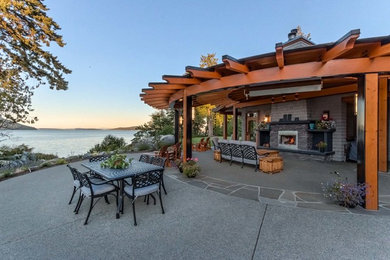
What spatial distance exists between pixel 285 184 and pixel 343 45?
125 inches

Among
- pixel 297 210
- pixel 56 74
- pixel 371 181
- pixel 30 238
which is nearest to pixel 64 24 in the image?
pixel 56 74

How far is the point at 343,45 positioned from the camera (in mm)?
2516

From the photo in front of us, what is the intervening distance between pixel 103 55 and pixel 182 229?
36.1 ft

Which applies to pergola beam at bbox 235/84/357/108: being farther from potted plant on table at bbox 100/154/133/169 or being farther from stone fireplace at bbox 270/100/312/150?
potted plant on table at bbox 100/154/133/169

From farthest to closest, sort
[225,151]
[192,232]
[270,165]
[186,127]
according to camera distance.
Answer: [225,151], [186,127], [270,165], [192,232]

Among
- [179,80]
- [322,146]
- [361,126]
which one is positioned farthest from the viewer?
[322,146]

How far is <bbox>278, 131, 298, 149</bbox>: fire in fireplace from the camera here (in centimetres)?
801

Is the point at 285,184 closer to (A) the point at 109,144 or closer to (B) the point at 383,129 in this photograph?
(B) the point at 383,129

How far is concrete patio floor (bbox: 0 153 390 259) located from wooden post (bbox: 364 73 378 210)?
430mm

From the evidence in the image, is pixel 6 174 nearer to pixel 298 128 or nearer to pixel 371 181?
pixel 371 181

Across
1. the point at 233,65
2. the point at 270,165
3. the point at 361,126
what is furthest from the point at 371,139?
the point at 233,65

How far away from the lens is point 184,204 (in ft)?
10.7

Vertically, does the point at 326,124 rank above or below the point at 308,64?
below

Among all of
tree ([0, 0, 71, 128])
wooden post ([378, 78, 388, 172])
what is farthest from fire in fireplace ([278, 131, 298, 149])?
tree ([0, 0, 71, 128])
